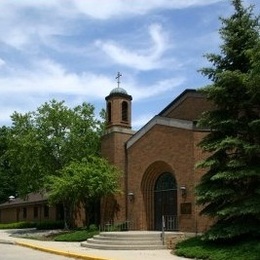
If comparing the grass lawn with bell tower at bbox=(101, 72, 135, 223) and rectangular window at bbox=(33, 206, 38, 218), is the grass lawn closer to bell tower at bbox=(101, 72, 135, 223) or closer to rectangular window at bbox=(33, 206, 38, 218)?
bell tower at bbox=(101, 72, 135, 223)

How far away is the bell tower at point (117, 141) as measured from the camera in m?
30.8

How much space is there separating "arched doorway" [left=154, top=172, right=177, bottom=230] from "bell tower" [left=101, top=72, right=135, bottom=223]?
2.32 metres

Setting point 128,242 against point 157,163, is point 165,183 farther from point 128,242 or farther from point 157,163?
point 128,242

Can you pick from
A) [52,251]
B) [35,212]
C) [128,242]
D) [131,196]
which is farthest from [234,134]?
[35,212]

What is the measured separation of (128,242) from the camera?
876 inches

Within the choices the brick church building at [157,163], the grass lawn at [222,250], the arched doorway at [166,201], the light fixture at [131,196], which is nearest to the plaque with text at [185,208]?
the brick church building at [157,163]

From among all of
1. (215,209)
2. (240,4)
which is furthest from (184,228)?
(240,4)

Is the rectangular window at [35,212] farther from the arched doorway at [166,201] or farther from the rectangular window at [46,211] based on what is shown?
the arched doorway at [166,201]

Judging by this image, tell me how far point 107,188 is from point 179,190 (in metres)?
4.81

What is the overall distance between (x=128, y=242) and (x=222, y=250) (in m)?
6.34

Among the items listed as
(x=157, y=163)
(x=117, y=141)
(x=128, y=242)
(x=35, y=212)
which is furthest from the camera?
(x=35, y=212)

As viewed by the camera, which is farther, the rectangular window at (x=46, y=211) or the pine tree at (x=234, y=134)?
the rectangular window at (x=46, y=211)

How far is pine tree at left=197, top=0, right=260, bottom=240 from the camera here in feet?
57.0

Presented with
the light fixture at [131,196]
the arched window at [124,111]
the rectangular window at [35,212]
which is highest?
the arched window at [124,111]
